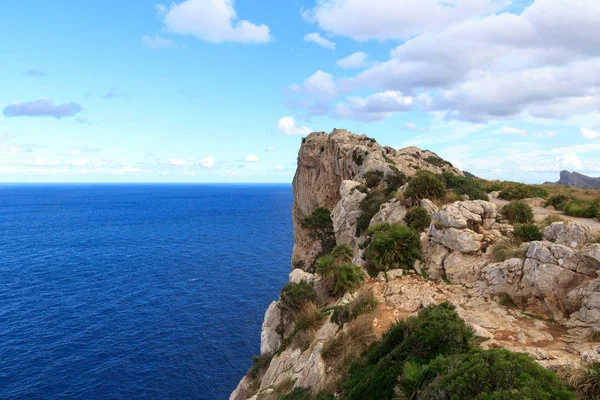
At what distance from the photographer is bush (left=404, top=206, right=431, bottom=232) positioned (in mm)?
19484

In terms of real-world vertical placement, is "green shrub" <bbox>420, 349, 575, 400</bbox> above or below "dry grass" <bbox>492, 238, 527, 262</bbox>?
below

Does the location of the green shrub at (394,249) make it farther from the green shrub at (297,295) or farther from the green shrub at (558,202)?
the green shrub at (558,202)

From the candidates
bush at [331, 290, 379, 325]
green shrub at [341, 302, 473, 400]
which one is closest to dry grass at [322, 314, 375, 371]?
bush at [331, 290, 379, 325]

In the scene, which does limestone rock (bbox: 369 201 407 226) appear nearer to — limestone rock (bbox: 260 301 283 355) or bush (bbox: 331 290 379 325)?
bush (bbox: 331 290 379 325)

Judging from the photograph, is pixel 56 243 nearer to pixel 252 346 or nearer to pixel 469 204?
pixel 252 346

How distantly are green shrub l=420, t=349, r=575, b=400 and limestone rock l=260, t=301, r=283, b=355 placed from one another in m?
16.6

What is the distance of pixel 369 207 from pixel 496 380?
21.6 metres

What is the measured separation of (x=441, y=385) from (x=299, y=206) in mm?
58687

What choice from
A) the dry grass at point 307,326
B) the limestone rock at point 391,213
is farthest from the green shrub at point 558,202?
the dry grass at point 307,326

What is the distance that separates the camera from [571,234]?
13.0 m

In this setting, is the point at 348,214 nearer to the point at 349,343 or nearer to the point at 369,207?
the point at 369,207

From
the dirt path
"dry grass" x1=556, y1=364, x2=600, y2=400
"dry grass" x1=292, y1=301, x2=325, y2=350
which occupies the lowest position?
"dry grass" x1=292, y1=301, x2=325, y2=350

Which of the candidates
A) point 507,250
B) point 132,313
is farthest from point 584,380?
point 132,313

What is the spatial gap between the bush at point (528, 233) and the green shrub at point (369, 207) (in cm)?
1122
